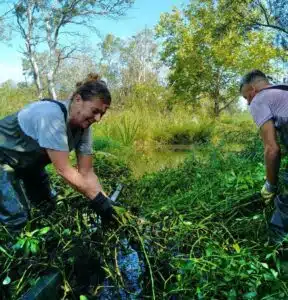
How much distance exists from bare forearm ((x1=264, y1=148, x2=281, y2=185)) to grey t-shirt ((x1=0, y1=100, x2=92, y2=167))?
4.34 ft

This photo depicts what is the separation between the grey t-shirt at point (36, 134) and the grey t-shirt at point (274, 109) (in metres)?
1.26

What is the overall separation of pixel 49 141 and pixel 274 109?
1.52m

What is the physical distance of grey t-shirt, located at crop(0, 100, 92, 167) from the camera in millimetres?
2512

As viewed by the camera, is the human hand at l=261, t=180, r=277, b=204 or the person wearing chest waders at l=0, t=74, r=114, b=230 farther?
the human hand at l=261, t=180, r=277, b=204

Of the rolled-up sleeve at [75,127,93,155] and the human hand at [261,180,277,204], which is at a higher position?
→ the rolled-up sleeve at [75,127,93,155]

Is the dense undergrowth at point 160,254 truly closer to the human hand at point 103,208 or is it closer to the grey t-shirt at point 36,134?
the human hand at point 103,208

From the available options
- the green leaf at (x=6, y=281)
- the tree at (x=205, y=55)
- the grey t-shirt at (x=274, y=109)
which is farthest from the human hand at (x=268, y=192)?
the tree at (x=205, y=55)

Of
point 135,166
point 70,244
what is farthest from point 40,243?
point 135,166

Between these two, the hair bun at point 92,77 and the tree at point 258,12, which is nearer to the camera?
the hair bun at point 92,77

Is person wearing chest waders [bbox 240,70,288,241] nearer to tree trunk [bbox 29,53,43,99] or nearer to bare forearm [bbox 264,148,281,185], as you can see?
bare forearm [bbox 264,148,281,185]

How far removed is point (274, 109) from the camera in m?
2.82

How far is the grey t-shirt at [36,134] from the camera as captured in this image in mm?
2512

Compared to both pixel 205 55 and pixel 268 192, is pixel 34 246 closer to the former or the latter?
pixel 268 192

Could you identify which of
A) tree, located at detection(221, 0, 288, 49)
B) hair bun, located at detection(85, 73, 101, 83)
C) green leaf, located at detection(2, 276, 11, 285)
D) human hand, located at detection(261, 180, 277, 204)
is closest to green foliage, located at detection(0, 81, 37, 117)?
tree, located at detection(221, 0, 288, 49)
